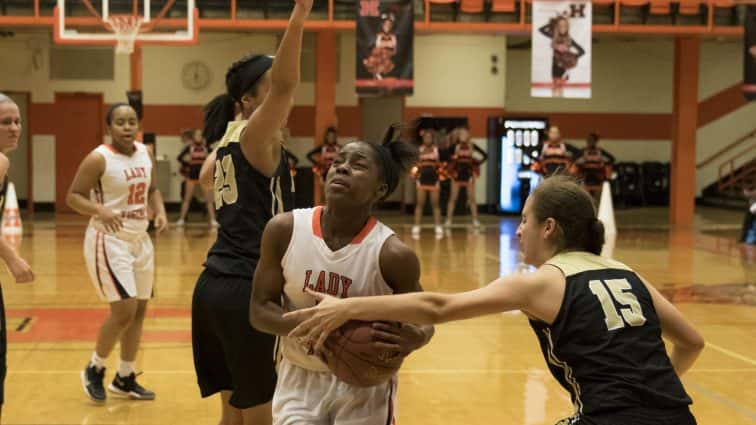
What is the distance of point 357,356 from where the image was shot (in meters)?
3.22

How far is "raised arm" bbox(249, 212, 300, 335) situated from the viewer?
11.5 feet

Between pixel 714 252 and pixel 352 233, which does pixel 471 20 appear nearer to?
pixel 714 252

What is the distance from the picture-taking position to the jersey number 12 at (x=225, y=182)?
171 inches

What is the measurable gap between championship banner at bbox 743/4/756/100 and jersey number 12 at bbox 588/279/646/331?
16401 mm

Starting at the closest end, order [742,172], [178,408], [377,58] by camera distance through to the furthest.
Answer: [178,408], [377,58], [742,172]

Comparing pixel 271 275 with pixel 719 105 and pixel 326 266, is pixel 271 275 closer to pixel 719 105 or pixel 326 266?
pixel 326 266

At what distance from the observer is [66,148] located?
22.4m

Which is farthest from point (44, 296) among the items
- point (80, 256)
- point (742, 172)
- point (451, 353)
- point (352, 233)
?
point (742, 172)

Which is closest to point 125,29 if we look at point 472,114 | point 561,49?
point 561,49

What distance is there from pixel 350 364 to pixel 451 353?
16.2 feet

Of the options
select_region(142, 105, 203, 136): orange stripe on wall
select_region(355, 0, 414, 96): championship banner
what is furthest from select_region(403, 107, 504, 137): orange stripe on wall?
select_region(142, 105, 203, 136): orange stripe on wall

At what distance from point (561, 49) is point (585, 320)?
1459 centimetres

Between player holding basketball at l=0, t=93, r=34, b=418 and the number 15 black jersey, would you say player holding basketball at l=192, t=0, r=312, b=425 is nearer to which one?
player holding basketball at l=0, t=93, r=34, b=418

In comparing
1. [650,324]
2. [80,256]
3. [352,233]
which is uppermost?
[352,233]
